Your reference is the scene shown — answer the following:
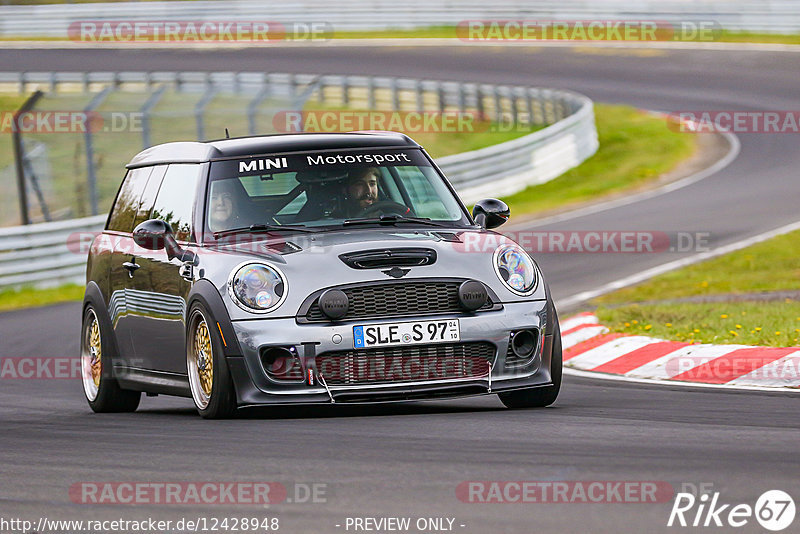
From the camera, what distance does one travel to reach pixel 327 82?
1414 inches

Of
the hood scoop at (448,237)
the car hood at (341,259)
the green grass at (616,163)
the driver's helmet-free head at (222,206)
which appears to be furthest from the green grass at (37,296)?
the hood scoop at (448,237)

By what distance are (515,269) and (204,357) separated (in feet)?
5.66

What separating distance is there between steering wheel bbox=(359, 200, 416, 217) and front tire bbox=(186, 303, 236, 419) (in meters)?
1.21

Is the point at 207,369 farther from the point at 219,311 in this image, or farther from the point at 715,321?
the point at 715,321

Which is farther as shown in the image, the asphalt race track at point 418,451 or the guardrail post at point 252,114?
the guardrail post at point 252,114

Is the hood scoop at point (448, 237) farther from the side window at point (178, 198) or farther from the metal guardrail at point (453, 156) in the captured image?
the metal guardrail at point (453, 156)


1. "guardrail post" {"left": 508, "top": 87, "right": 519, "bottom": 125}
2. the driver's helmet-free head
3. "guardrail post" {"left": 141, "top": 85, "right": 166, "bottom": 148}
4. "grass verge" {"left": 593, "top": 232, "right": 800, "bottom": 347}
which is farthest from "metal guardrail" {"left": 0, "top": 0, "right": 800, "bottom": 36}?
the driver's helmet-free head

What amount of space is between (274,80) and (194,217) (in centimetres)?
2641

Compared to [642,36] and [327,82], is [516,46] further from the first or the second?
[327,82]

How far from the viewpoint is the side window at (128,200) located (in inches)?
379

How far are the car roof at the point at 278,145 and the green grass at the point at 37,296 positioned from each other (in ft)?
28.9

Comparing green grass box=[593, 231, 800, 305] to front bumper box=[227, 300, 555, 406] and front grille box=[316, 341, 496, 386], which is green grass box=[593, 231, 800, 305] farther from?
front grille box=[316, 341, 496, 386]

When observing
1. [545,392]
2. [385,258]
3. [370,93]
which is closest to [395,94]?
[370,93]

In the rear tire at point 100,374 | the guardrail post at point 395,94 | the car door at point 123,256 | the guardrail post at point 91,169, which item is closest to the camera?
the car door at point 123,256
